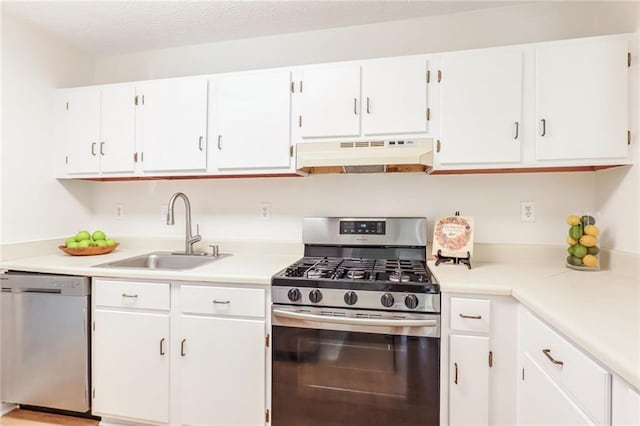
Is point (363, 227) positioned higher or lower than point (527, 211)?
lower

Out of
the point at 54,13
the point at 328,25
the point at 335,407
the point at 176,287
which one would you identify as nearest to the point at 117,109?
the point at 54,13

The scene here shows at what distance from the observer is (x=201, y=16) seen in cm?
199

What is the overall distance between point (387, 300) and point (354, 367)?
0.36m

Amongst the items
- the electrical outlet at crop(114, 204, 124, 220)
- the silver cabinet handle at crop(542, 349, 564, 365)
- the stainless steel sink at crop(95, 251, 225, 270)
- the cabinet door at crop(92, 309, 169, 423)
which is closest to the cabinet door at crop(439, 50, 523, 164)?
the silver cabinet handle at crop(542, 349, 564, 365)

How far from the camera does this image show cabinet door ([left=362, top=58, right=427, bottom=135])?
173 centimetres

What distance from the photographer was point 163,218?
2.44m

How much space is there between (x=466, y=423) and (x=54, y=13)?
328 centimetres

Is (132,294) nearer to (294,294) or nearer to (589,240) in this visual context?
(294,294)

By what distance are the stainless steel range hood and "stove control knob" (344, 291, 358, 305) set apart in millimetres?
698

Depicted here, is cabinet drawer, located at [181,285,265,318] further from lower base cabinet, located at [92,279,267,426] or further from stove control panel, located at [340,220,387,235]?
stove control panel, located at [340,220,387,235]

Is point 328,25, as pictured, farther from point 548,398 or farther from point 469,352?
point 548,398

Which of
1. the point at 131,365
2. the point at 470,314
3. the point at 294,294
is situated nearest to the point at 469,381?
the point at 470,314

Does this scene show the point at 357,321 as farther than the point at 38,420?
No

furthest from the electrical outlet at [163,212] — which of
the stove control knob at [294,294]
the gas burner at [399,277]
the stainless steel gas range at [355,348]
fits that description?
the gas burner at [399,277]
